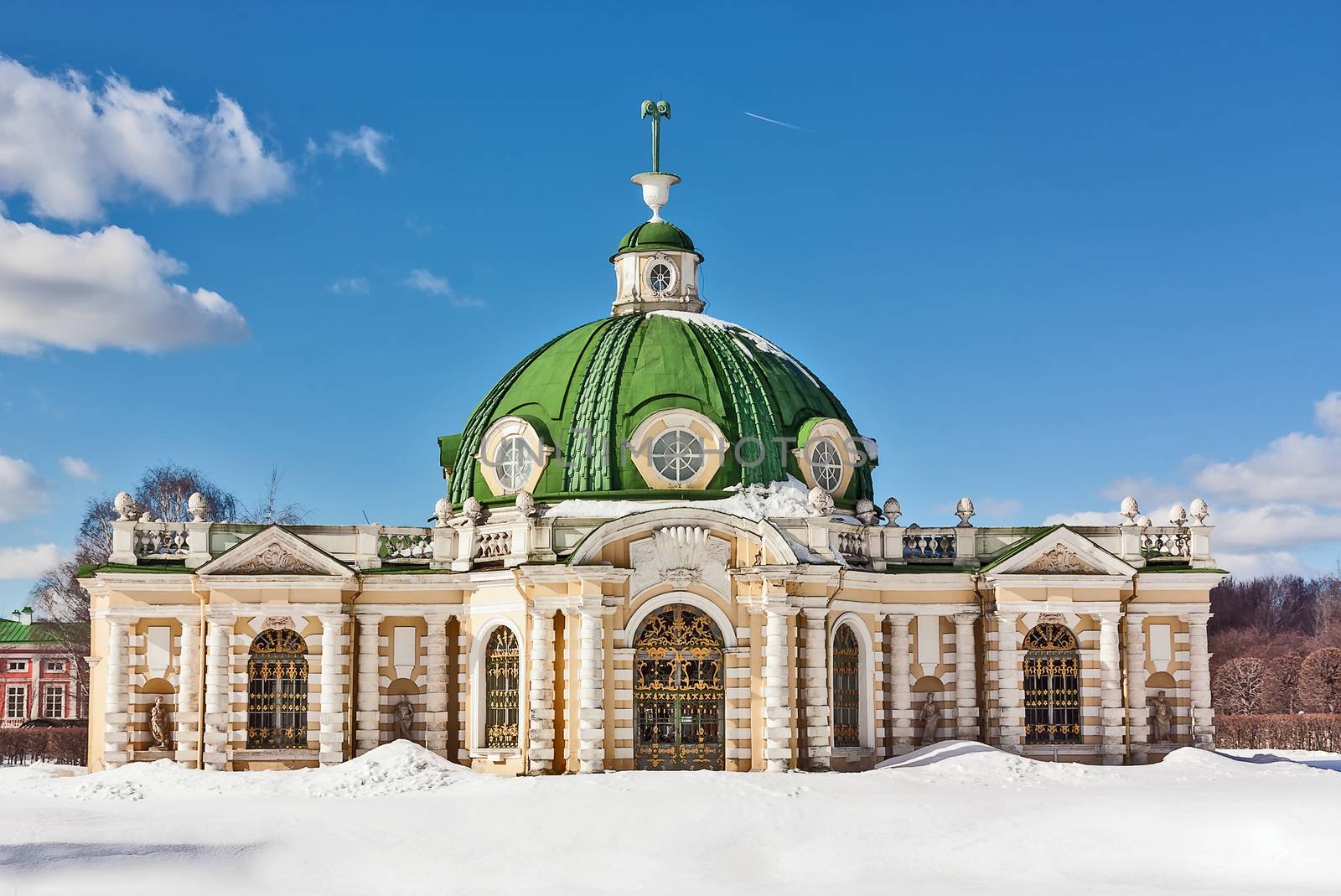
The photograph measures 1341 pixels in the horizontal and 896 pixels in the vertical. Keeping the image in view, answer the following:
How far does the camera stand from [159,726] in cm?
4484

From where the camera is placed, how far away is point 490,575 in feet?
147

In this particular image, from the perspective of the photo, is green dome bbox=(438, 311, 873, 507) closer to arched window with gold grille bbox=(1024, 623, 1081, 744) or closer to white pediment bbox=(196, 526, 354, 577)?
white pediment bbox=(196, 526, 354, 577)

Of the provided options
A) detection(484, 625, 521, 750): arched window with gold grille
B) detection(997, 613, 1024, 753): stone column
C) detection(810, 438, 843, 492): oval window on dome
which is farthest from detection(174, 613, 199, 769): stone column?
detection(997, 613, 1024, 753): stone column

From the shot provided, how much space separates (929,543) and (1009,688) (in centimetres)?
437

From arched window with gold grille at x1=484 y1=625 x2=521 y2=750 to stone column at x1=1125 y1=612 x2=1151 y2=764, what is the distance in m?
15.8

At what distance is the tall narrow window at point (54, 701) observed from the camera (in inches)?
4193

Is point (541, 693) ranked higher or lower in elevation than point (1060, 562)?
lower

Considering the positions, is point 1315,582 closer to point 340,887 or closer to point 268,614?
point 268,614

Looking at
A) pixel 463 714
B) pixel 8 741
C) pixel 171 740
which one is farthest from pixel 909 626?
pixel 8 741

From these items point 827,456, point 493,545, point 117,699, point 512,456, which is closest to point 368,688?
point 493,545

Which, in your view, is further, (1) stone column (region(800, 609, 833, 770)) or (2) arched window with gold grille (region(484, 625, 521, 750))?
(2) arched window with gold grille (region(484, 625, 521, 750))

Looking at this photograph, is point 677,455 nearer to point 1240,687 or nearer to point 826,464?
point 826,464

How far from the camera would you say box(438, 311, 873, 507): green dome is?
151 feet

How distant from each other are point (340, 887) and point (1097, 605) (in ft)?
74.0
